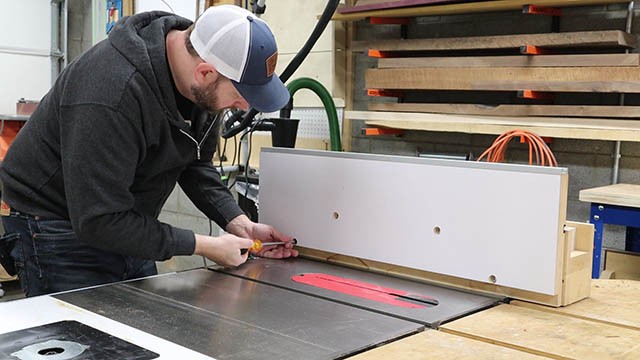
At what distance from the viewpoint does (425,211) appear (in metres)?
1.52

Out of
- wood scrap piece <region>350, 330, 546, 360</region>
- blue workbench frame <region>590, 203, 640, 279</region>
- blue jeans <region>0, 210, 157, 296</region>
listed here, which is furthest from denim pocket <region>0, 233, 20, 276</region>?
blue workbench frame <region>590, 203, 640, 279</region>

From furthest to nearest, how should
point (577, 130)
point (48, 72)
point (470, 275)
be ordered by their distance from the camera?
point (48, 72) < point (577, 130) < point (470, 275)

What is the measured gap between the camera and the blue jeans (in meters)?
1.58

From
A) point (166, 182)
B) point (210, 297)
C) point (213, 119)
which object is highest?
point (213, 119)

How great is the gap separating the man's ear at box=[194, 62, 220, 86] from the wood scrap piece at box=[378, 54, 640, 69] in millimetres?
1606

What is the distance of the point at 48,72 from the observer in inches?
197

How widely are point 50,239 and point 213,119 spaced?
0.48m

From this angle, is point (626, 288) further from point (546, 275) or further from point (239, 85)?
point (239, 85)

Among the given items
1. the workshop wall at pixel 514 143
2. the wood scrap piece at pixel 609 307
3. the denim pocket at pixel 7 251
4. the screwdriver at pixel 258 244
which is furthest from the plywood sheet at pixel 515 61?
the denim pocket at pixel 7 251

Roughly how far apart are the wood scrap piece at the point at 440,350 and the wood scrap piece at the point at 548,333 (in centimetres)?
3

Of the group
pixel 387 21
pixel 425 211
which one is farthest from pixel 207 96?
pixel 387 21

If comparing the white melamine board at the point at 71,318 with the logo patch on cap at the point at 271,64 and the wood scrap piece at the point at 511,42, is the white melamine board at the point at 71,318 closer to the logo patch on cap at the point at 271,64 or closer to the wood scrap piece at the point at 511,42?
the logo patch on cap at the point at 271,64

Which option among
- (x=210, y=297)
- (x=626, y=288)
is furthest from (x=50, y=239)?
(x=626, y=288)

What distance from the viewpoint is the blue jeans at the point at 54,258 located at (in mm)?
1577
